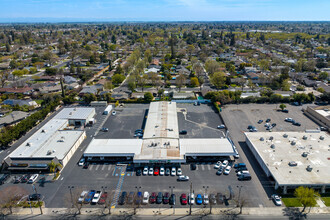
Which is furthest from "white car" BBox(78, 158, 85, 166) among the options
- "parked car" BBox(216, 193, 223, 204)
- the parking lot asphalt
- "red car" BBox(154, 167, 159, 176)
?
the parking lot asphalt

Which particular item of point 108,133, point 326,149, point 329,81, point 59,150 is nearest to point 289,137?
point 326,149

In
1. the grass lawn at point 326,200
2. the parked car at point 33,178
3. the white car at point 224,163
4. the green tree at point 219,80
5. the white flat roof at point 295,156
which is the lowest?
the parked car at point 33,178

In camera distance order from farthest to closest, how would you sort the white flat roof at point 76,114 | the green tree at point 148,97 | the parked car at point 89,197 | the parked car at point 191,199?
the green tree at point 148,97 < the white flat roof at point 76,114 < the parked car at point 89,197 < the parked car at point 191,199

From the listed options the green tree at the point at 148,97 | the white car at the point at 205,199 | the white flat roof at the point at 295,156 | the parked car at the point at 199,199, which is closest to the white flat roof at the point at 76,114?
the green tree at the point at 148,97

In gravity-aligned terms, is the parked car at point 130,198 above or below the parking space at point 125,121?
below

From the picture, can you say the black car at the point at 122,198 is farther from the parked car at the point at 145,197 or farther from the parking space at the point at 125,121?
the parking space at the point at 125,121

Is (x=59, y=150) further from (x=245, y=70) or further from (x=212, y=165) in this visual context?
(x=245, y=70)
